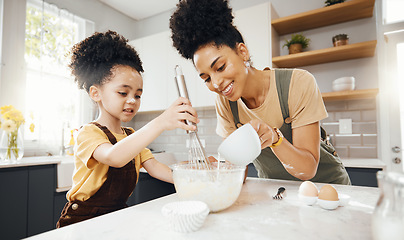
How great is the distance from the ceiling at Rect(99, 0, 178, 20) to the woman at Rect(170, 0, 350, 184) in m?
2.71

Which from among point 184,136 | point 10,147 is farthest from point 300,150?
point 184,136

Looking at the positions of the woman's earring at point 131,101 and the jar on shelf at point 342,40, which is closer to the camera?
the woman's earring at point 131,101

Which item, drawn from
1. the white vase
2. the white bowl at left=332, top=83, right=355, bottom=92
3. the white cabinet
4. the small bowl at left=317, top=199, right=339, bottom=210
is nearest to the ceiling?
the white cabinet

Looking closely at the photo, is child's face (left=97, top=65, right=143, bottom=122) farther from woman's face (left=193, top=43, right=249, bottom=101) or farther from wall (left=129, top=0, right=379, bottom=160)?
wall (left=129, top=0, right=379, bottom=160)

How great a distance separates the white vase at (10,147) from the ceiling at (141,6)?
2236mm

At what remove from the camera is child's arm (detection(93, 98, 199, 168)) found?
0.74 m

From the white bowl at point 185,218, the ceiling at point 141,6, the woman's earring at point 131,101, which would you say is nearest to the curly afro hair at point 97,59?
the woman's earring at point 131,101

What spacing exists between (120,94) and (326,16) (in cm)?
221

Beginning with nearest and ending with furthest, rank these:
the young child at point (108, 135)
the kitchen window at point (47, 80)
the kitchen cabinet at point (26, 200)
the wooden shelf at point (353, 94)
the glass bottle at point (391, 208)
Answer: the glass bottle at point (391, 208)
the young child at point (108, 135)
the kitchen cabinet at point (26, 200)
the wooden shelf at point (353, 94)
the kitchen window at point (47, 80)

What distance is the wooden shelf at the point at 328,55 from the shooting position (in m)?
2.17

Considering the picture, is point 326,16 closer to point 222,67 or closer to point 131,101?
point 222,67

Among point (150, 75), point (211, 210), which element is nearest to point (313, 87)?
point (211, 210)

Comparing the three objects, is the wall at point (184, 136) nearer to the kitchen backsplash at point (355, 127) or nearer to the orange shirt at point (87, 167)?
the kitchen backsplash at point (355, 127)

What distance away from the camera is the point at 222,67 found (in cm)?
99
